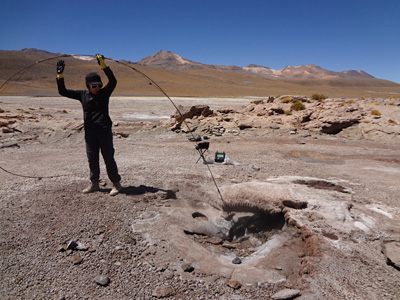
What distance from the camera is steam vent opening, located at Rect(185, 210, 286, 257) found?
156 inches

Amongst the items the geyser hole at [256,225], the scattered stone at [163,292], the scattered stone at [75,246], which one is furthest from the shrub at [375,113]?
the scattered stone at [75,246]

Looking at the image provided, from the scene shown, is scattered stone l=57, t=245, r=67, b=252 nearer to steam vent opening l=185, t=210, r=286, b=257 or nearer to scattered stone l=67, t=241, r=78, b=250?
scattered stone l=67, t=241, r=78, b=250

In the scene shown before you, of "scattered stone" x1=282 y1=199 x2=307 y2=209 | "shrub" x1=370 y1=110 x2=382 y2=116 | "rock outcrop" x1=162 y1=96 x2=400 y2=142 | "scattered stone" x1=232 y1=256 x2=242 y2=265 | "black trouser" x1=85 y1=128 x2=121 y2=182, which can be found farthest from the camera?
"shrub" x1=370 y1=110 x2=382 y2=116

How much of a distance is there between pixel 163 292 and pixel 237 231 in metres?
2.03

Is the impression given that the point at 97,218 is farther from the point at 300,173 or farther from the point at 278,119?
the point at 278,119

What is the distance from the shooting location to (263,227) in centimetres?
461

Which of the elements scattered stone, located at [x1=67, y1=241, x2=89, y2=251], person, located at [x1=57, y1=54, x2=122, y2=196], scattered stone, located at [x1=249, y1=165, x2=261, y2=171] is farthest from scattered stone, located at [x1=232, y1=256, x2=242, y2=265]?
scattered stone, located at [x1=249, y1=165, x2=261, y2=171]

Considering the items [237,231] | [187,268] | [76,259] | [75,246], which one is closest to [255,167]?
[237,231]

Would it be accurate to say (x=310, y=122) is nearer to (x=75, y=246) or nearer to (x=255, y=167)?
(x=255, y=167)

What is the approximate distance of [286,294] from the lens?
2.76 metres

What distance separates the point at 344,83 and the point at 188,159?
479 ft

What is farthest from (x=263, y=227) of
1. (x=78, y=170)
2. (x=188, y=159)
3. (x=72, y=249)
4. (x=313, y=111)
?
(x=313, y=111)

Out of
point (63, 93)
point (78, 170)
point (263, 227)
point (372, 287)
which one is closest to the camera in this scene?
point (372, 287)

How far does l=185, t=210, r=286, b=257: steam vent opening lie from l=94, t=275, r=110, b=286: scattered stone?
1.31 m
